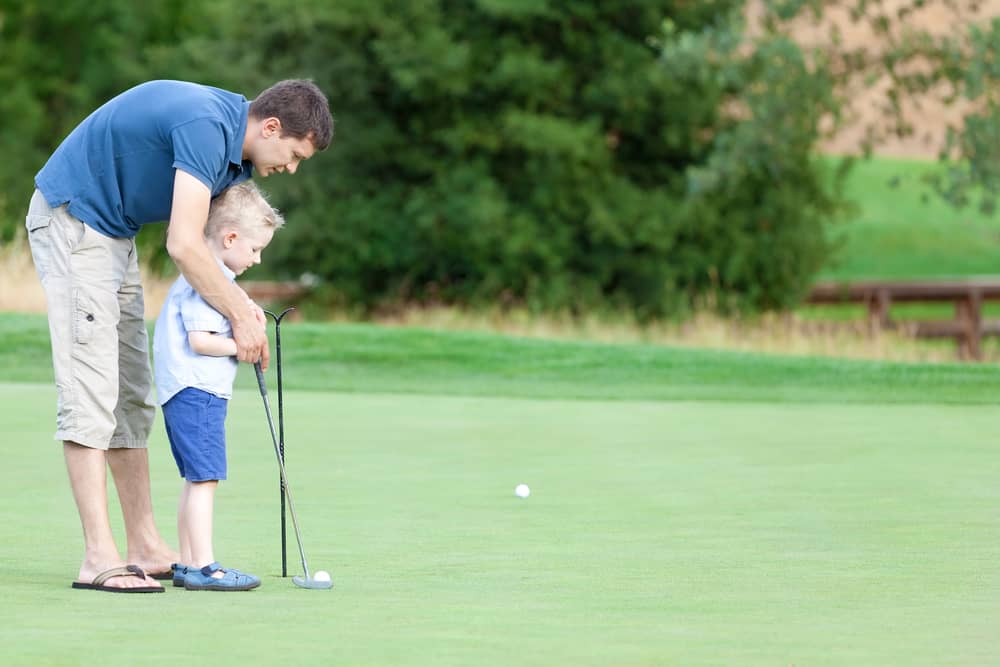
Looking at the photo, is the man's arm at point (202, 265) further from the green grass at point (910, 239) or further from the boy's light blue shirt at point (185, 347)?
the green grass at point (910, 239)

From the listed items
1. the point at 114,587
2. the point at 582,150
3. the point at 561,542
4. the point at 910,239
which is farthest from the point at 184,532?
the point at 910,239

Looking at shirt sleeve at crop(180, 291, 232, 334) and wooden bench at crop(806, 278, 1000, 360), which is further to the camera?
wooden bench at crop(806, 278, 1000, 360)

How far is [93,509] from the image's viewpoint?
518 cm

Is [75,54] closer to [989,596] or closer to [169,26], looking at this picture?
[169,26]

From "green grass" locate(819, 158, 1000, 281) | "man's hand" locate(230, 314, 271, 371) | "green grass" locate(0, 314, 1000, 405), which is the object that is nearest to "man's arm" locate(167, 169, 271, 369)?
"man's hand" locate(230, 314, 271, 371)

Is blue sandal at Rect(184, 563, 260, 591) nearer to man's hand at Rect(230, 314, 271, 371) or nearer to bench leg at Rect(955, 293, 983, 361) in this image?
man's hand at Rect(230, 314, 271, 371)

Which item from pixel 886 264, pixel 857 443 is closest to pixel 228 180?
pixel 857 443

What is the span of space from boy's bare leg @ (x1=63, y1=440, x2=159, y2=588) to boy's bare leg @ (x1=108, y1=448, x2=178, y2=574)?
0.79ft

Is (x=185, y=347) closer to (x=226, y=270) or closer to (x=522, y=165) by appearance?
(x=226, y=270)

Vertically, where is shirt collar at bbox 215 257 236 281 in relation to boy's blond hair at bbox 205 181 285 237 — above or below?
below

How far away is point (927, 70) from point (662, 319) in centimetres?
574

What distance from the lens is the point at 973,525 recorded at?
19.9 feet

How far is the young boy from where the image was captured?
205 inches

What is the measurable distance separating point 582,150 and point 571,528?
820 inches
